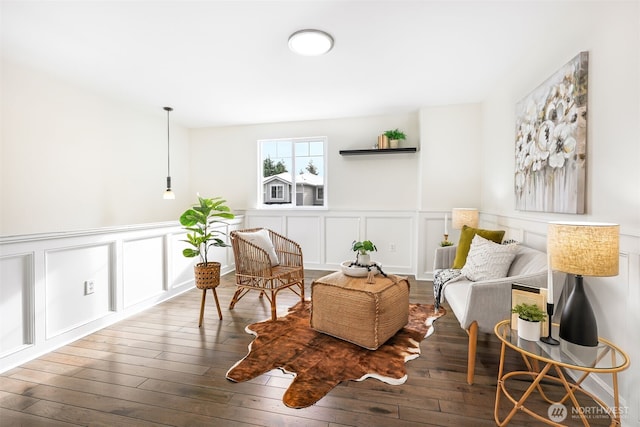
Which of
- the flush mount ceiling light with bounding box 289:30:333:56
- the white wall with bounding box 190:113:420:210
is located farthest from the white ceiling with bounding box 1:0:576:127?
the white wall with bounding box 190:113:420:210

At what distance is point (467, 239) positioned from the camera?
117 inches

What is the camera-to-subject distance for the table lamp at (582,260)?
1.38 metres

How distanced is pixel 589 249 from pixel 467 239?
1.60 meters

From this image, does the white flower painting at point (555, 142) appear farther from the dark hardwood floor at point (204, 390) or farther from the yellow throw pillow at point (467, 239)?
the dark hardwood floor at point (204, 390)

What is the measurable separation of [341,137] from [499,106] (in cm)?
224

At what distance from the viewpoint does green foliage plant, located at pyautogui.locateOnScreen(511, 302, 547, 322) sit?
1.48 meters

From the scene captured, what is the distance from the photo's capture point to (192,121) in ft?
16.6

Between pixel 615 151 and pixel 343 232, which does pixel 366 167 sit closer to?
pixel 343 232

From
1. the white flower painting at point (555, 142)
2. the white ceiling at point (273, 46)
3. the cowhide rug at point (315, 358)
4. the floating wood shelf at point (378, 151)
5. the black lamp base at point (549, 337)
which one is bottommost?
Answer: the cowhide rug at point (315, 358)

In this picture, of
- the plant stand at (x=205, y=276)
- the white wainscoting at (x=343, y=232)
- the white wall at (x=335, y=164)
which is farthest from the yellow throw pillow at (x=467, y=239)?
the plant stand at (x=205, y=276)

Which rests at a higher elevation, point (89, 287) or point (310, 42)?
point (310, 42)

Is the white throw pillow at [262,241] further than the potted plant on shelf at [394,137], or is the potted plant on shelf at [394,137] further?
the potted plant on shelf at [394,137]

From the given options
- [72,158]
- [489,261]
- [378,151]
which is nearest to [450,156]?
[378,151]

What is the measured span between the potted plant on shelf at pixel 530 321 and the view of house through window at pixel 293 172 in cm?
373
